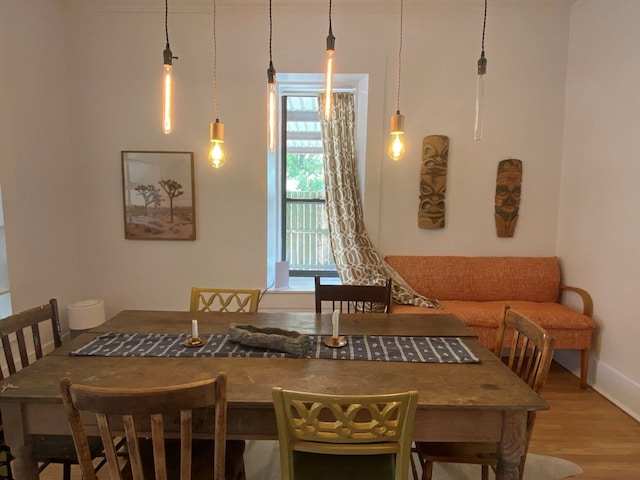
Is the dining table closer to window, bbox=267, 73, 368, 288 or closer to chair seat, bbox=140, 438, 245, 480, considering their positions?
chair seat, bbox=140, 438, 245, 480

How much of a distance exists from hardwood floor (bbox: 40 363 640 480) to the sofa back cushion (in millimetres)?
800

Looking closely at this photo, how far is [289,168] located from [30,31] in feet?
7.37

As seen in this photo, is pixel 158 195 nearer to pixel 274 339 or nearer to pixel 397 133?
pixel 274 339

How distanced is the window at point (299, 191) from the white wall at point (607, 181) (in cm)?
198

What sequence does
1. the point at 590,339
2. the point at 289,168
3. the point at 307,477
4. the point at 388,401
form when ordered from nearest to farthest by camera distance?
1. the point at 388,401
2. the point at 307,477
3. the point at 590,339
4. the point at 289,168

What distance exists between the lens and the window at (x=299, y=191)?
379 cm

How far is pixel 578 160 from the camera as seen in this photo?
128 inches

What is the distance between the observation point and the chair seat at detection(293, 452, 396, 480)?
4.52ft

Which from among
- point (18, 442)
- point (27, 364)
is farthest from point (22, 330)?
point (18, 442)

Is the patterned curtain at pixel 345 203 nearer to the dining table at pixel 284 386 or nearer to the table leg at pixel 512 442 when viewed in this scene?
the dining table at pixel 284 386

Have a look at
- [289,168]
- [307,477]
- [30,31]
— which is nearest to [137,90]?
[30,31]

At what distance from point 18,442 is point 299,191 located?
9.57ft

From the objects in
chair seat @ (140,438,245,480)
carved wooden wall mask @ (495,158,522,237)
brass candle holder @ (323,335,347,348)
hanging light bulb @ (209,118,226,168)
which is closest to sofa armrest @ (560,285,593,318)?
carved wooden wall mask @ (495,158,522,237)

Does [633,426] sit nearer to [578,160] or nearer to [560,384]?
[560,384]
